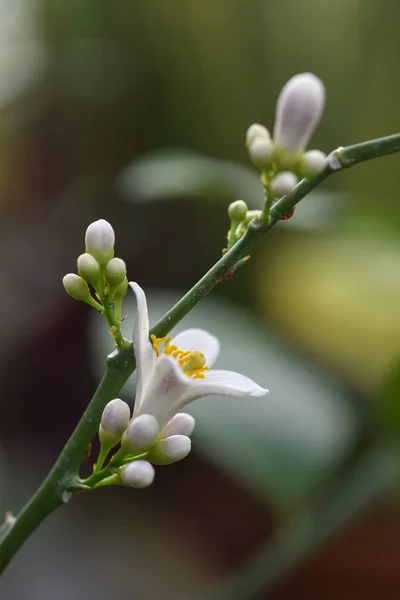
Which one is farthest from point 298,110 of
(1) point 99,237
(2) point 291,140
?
(1) point 99,237

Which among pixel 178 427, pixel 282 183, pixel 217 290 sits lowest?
pixel 217 290

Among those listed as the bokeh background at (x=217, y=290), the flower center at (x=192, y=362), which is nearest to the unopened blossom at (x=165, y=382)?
the flower center at (x=192, y=362)

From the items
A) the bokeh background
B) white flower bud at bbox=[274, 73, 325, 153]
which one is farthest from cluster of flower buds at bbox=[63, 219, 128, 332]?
the bokeh background

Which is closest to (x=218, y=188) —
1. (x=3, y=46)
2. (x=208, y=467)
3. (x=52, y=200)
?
(x=208, y=467)

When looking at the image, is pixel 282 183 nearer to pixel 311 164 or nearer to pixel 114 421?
pixel 311 164

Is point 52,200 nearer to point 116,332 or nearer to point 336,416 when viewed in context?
point 336,416
